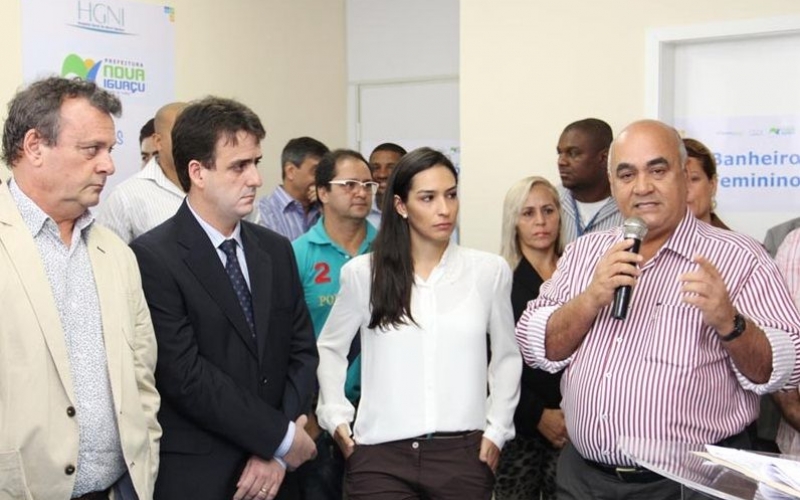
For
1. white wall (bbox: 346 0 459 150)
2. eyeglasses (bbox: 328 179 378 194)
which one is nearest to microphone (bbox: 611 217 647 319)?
eyeglasses (bbox: 328 179 378 194)

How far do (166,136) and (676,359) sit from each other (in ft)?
9.15

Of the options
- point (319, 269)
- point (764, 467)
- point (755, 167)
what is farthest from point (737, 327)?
point (755, 167)

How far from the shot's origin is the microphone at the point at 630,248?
8.35 feet

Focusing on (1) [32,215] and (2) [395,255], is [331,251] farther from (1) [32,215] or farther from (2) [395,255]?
(1) [32,215]

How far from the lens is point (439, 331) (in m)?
3.23

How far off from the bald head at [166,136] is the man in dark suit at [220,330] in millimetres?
1352

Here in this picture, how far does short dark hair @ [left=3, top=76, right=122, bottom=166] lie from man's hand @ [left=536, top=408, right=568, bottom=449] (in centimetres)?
212

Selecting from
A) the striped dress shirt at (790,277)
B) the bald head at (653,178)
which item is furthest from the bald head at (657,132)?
the striped dress shirt at (790,277)

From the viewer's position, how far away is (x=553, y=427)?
380 cm

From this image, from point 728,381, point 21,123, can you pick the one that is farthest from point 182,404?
point 728,381

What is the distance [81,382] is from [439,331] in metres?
1.19

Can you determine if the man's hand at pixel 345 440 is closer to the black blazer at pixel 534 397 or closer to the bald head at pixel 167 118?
the black blazer at pixel 534 397

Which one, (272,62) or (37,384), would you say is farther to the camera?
(272,62)

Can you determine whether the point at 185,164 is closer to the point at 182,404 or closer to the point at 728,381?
the point at 182,404
